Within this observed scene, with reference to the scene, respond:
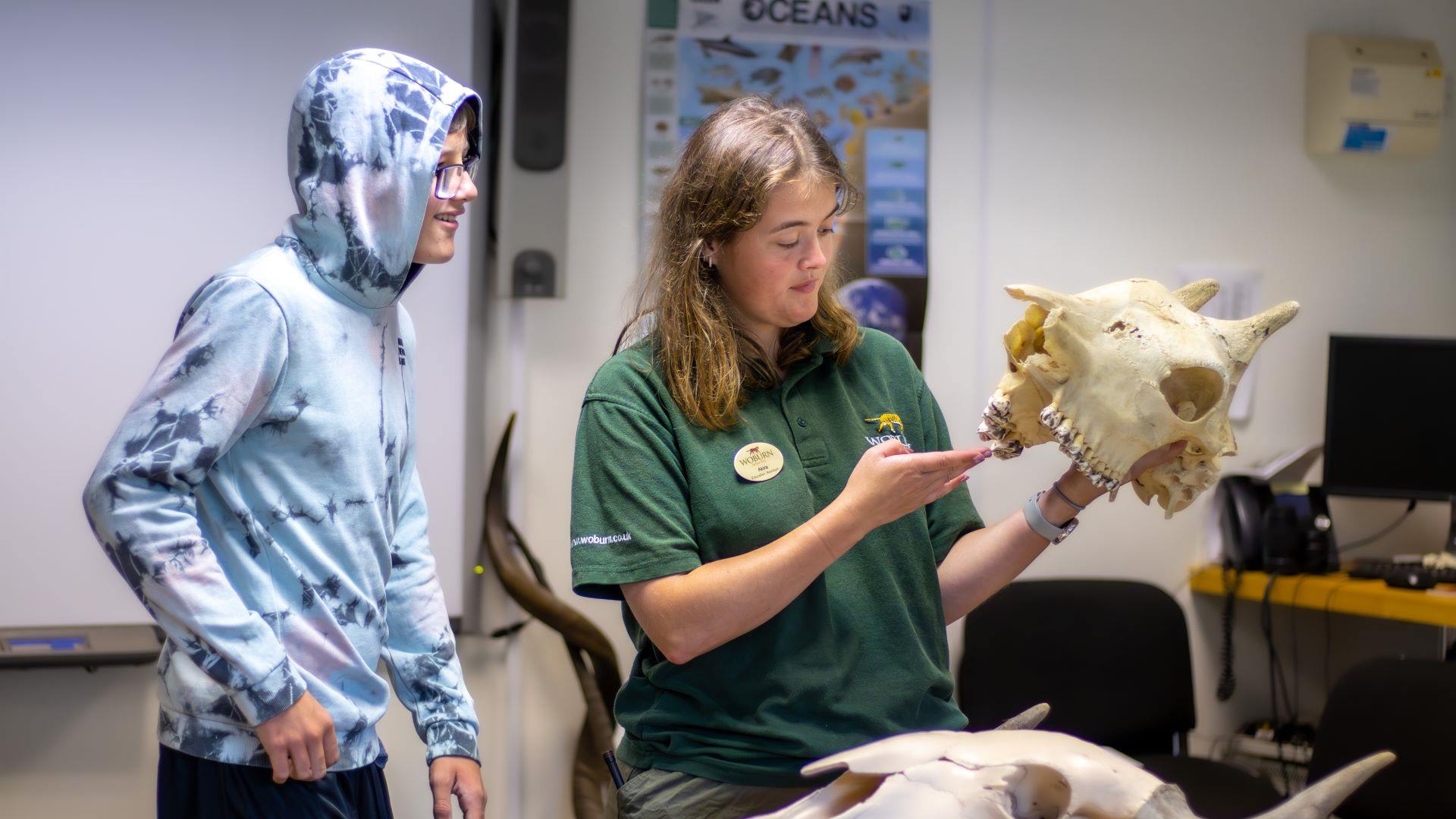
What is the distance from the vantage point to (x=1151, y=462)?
1.33 m

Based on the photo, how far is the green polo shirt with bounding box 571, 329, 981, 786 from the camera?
130 centimetres

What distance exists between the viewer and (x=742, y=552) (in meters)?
1.35

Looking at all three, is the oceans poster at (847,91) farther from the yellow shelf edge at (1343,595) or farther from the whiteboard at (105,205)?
the yellow shelf edge at (1343,595)

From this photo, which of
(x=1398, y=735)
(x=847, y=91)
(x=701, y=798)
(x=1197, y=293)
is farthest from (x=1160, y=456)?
(x=847, y=91)

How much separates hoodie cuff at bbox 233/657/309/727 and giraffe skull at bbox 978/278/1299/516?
776 mm

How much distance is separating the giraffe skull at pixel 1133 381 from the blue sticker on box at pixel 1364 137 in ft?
8.81

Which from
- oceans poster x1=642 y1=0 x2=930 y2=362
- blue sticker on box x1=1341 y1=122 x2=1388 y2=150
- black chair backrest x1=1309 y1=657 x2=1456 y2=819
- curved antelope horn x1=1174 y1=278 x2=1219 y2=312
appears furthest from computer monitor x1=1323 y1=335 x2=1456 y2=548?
curved antelope horn x1=1174 y1=278 x2=1219 y2=312

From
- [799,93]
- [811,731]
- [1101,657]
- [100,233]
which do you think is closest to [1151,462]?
[811,731]

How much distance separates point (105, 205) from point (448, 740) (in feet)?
6.35

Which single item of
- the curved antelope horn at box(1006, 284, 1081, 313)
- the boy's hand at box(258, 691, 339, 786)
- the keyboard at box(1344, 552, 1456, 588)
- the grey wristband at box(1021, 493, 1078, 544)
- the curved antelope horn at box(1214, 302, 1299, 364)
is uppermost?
the curved antelope horn at box(1006, 284, 1081, 313)

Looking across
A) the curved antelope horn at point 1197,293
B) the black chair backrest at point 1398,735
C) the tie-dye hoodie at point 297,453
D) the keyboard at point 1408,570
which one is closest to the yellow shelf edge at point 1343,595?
the keyboard at point 1408,570

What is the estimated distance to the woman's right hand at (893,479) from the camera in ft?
4.07

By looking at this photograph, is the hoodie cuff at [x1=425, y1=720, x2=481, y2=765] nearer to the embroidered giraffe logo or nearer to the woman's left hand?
the embroidered giraffe logo

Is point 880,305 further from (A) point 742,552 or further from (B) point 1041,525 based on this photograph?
(A) point 742,552
